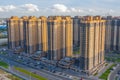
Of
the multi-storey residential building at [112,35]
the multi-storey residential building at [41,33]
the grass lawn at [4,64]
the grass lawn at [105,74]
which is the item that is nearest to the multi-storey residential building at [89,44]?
the grass lawn at [105,74]

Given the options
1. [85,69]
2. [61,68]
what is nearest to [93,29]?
[85,69]

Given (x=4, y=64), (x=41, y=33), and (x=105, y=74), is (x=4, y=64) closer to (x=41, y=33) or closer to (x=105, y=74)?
(x=41, y=33)

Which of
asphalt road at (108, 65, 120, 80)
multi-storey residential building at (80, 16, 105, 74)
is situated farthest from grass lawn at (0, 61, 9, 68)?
asphalt road at (108, 65, 120, 80)

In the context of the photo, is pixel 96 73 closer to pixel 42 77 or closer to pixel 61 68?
pixel 61 68

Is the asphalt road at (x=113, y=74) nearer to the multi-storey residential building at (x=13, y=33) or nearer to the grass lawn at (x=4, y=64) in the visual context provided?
the grass lawn at (x=4, y=64)

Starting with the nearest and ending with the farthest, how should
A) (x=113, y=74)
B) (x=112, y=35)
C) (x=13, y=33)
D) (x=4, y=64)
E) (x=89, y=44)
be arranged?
(x=89, y=44) → (x=113, y=74) → (x=4, y=64) → (x=112, y=35) → (x=13, y=33)

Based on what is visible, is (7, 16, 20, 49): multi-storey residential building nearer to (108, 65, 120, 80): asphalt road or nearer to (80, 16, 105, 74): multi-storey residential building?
(80, 16, 105, 74): multi-storey residential building

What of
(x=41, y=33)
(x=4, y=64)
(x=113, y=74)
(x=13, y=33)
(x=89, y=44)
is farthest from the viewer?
(x=13, y=33)

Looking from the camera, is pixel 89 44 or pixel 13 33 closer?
pixel 89 44

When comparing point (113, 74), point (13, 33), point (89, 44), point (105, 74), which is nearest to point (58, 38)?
point (89, 44)
